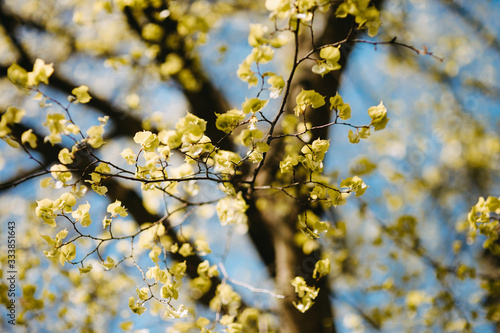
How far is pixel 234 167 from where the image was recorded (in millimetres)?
1053

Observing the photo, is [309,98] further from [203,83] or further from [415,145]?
[415,145]

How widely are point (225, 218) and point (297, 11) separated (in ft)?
2.79

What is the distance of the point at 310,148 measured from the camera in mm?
947

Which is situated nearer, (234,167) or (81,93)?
(81,93)

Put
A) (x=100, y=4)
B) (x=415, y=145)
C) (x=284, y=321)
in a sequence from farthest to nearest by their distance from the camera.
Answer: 1. (x=415, y=145)
2. (x=284, y=321)
3. (x=100, y=4)

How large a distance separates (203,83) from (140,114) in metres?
0.60

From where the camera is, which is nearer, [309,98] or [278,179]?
[309,98]

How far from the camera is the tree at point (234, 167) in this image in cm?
89

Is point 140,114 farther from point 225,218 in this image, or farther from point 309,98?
point 309,98

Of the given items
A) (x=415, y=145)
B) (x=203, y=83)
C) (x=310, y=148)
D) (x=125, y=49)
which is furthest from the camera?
(x=415, y=145)

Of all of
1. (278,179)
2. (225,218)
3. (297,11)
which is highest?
(278,179)

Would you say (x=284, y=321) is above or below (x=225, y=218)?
below

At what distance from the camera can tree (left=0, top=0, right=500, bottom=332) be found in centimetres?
89

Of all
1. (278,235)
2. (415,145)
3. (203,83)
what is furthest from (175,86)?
(415,145)
